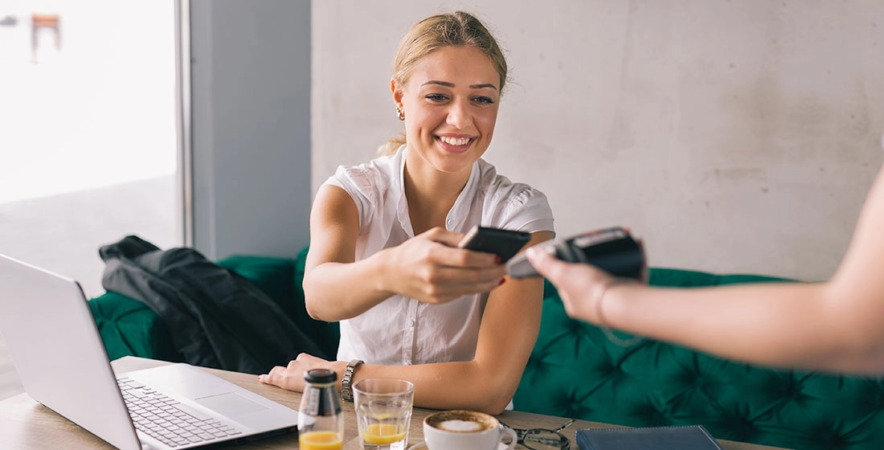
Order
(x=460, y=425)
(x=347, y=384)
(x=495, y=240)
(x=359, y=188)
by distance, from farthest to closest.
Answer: (x=359, y=188) < (x=347, y=384) < (x=460, y=425) < (x=495, y=240)

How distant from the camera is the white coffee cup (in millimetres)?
988

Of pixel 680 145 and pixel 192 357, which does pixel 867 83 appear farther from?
pixel 192 357

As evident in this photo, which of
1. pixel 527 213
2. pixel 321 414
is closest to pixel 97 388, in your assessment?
pixel 321 414

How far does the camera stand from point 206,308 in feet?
7.23

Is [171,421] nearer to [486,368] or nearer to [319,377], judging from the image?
[319,377]

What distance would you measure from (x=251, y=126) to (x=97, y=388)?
1.82 metres

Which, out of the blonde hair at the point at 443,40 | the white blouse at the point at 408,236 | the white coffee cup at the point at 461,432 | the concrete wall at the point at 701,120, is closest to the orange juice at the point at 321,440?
the white coffee cup at the point at 461,432

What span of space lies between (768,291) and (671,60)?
5.55 ft

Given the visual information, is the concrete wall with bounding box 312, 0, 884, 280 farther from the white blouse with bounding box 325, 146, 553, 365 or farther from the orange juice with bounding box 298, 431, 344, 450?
the orange juice with bounding box 298, 431, 344, 450

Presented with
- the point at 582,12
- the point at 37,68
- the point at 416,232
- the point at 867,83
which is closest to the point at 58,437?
the point at 416,232

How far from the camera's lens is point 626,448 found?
109 cm

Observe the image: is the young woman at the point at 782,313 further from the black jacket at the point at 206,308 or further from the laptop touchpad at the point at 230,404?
the black jacket at the point at 206,308

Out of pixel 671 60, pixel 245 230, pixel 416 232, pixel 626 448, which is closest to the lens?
pixel 626 448

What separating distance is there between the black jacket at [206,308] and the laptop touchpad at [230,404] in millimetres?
854
